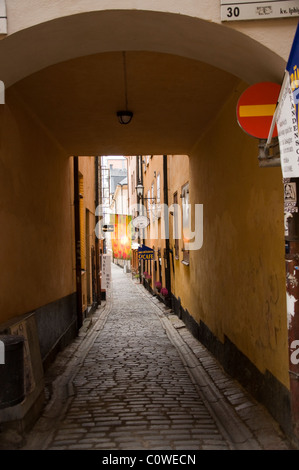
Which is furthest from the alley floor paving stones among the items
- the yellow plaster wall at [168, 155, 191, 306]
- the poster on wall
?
the poster on wall

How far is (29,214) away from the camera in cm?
673

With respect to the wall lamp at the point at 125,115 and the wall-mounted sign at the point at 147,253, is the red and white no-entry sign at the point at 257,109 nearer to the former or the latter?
the wall lamp at the point at 125,115

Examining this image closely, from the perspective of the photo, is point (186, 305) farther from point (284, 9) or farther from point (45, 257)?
point (284, 9)

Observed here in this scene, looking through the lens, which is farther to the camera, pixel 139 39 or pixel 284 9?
pixel 139 39

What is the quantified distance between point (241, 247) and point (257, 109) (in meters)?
2.51

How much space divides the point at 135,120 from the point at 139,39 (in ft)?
12.6

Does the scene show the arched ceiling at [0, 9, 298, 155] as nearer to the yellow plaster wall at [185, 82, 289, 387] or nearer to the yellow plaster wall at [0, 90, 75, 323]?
the yellow plaster wall at [0, 90, 75, 323]

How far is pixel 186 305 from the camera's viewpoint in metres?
11.8

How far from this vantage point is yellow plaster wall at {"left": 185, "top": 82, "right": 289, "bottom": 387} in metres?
4.77

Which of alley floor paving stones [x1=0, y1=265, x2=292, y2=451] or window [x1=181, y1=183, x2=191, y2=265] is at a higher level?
window [x1=181, y1=183, x2=191, y2=265]

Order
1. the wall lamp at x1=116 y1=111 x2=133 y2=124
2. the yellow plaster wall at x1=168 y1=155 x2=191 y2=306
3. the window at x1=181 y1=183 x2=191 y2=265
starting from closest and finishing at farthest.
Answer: the wall lamp at x1=116 y1=111 x2=133 y2=124 → the window at x1=181 y1=183 x2=191 y2=265 → the yellow plaster wall at x1=168 y1=155 x2=191 y2=306

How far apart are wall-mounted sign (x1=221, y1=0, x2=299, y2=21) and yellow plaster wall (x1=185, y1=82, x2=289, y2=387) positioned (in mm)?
1387

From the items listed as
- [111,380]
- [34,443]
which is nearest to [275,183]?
[34,443]

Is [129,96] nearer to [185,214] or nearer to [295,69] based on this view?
[295,69]
